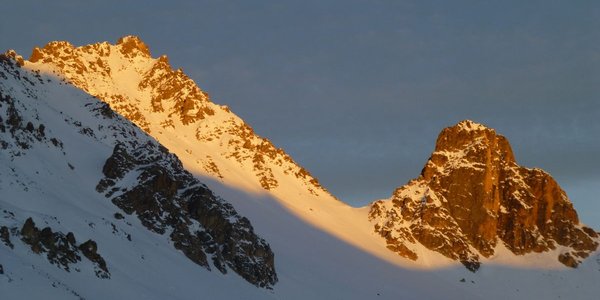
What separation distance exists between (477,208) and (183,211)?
10233cm

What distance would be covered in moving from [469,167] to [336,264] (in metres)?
61.8

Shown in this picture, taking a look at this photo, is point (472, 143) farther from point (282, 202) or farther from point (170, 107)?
point (170, 107)

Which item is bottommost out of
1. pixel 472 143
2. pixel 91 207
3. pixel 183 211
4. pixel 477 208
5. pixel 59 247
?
pixel 59 247

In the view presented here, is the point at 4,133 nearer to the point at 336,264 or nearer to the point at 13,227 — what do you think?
the point at 13,227

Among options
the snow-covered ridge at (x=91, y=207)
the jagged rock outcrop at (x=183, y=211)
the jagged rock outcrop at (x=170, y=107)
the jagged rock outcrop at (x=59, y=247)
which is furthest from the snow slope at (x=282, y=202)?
the jagged rock outcrop at (x=59, y=247)

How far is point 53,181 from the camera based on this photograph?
69562 mm

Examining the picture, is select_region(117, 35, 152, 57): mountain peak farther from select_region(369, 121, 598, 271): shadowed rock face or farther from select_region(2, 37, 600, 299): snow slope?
select_region(369, 121, 598, 271): shadowed rock face

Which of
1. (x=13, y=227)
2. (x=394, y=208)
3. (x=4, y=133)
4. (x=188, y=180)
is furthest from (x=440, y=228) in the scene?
(x=13, y=227)

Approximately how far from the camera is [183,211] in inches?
3263

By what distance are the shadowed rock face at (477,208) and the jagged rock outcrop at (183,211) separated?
7270cm

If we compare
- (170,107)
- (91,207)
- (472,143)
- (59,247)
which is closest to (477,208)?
(472,143)

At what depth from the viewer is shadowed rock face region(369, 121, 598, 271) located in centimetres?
16212

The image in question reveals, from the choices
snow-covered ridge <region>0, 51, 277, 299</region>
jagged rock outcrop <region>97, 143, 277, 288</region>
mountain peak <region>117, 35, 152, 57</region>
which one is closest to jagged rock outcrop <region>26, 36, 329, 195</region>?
mountain peak <region>117, 35, 152, 57</region>

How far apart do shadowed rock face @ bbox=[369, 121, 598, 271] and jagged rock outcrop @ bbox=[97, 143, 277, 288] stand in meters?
72.7
